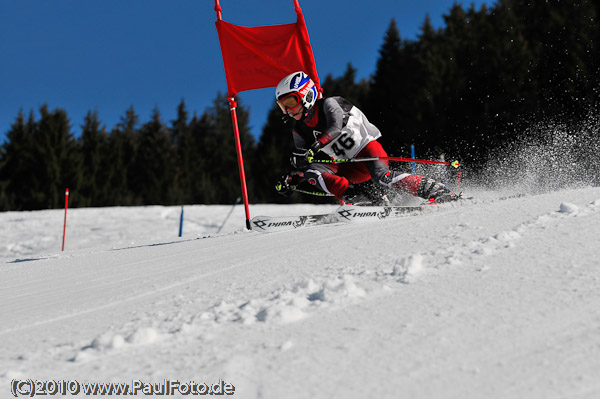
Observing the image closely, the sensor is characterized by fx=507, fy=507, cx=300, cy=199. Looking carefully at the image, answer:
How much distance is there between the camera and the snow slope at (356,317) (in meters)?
1.68

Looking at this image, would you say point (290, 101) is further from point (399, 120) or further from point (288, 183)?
point (399, 120)

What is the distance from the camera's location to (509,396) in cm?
150

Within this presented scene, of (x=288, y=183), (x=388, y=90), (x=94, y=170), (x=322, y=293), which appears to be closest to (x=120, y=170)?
(x=94, y=170)

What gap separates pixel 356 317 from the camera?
7.26 ft

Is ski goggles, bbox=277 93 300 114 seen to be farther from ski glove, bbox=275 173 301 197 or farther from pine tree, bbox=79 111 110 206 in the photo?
pine tree, bbox=79 111 110 206

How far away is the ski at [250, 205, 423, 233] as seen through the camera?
5.85 meters

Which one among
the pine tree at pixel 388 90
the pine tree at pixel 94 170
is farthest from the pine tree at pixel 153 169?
the pine tree at pixel 388 90

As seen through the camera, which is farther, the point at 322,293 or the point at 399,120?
the point at 399,120

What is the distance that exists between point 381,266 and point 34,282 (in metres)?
3.00

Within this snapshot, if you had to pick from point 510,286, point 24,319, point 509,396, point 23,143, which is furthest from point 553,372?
point 23,143

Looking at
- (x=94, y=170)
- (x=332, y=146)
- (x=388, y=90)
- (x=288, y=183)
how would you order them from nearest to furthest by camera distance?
(x=332, y=146)
(x=288, y=183)
(x=388, y=90)
(x=94, y=170)

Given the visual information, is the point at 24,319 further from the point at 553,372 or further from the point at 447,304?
the point at 553,372

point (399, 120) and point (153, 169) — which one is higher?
point (399, 120)

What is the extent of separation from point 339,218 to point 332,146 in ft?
3.13
